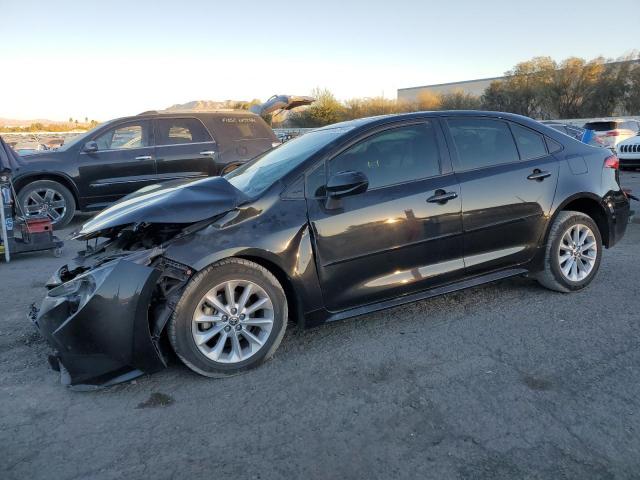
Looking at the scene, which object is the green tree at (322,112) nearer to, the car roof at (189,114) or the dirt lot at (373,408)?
the car roof at (189,114)

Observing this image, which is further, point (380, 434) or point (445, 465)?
point (380, 434)

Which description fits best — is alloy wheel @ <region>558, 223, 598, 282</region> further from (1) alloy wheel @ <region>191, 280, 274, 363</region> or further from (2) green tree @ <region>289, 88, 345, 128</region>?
(2) green tree @ <region>289, 88, 345, 128</region>

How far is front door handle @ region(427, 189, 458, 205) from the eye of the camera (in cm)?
406

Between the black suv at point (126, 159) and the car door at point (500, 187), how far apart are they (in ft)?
18.3

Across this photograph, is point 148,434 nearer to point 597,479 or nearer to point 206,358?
point 206,358

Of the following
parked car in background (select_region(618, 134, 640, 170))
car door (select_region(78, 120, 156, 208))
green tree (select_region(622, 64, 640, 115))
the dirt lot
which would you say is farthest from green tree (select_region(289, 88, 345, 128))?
the dirt lot

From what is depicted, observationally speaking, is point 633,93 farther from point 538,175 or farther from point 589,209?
point 538,175

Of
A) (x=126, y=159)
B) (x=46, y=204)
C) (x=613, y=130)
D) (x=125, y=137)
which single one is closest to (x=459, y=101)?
(x=613, y=130)

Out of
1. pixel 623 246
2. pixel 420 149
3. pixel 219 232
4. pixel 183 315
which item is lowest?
pixel 623 246

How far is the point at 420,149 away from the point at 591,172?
1.79m

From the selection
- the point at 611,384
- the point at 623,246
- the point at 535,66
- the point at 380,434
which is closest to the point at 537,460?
the point at 380,434

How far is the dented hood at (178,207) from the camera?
3465mm

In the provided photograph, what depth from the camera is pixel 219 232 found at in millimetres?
3461

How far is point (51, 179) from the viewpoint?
873 cm
